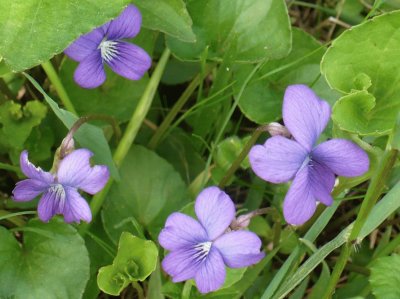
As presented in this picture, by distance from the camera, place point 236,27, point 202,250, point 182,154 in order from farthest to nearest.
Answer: point 182,154 → point 236,27 → point 202,250

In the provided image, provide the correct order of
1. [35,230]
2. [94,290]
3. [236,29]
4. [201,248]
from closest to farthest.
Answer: [201,248]
[35,230]
[94,290]
[236,29]

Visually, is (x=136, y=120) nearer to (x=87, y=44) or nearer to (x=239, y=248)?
(x=87, y=44)

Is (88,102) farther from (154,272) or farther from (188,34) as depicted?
(154,272)

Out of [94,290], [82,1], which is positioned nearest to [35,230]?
[94,290]

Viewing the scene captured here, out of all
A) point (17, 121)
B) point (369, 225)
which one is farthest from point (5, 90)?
point (369, 225)

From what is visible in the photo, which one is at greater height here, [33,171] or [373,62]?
[373,62]

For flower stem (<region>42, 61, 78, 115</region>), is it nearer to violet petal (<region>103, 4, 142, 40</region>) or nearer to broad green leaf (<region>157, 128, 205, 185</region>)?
violet petal (<region>103, 4, 142, 40</region>)
